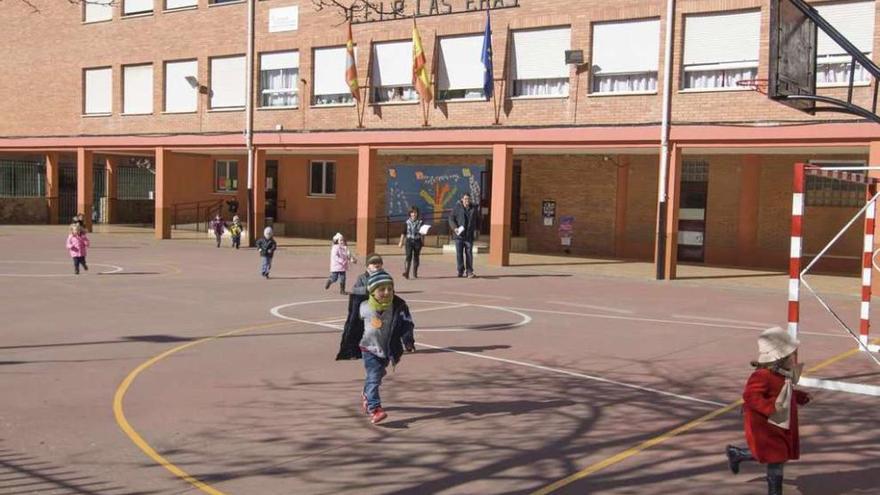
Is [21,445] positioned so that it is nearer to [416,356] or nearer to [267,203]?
[416,356]

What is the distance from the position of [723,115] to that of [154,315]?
48.4 feet

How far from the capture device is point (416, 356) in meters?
10.8

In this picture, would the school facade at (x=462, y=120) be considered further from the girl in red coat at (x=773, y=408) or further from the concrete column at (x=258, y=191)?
the girl in red coat at (x=773, y=408)

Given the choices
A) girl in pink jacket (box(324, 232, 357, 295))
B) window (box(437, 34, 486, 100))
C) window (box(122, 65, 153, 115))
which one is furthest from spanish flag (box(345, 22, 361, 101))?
girl in pink jacket (box(324, 232, 357, 295))

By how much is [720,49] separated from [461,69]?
7.77 m

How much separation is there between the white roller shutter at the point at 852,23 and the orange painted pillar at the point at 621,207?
917 cm

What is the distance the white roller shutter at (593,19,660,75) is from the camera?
2292cm

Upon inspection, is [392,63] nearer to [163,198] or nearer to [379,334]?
[163,198]

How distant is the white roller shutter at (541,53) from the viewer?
24422 millimetres

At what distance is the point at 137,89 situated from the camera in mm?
34406

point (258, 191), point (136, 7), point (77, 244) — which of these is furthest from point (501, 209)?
point (136, 7)

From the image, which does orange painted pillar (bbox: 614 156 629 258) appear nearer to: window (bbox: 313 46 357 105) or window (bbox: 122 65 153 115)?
window (bbox: 313 46 357 105)

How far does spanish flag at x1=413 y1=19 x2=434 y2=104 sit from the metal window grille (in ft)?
78.7

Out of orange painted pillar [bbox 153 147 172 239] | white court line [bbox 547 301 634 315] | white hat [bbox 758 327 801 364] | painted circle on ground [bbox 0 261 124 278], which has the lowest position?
white court line [bbox 547 301 634 315]
